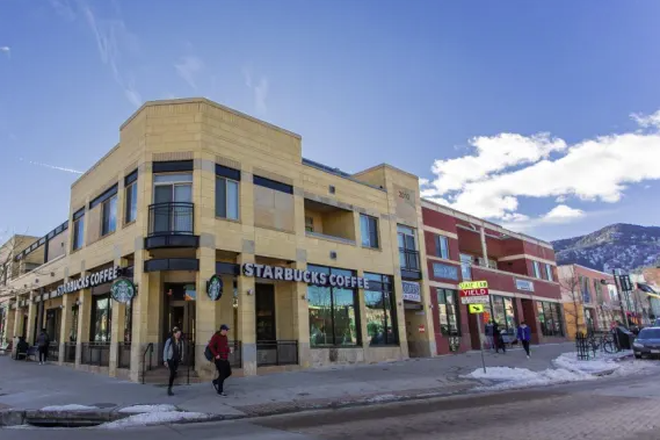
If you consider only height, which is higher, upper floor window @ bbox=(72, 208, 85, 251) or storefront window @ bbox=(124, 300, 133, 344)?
upper floor window @ bbox=(72, 208, 85, 251)

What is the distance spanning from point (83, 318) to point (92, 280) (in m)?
2.46

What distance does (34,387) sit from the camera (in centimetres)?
1548

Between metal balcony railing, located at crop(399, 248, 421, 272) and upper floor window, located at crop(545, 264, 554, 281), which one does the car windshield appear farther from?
upper floor window, located at crop(545, 264, 554, 281)

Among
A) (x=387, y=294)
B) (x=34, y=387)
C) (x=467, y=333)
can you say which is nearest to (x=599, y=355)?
(x=467, y=333)

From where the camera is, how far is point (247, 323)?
18344mm

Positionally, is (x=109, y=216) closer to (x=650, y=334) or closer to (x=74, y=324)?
(x=74, y=324)

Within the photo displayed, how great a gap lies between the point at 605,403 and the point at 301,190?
14398mm

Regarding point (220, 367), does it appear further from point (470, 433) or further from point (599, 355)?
point (599, 355)

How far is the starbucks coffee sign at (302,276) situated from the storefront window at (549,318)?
74.3ft

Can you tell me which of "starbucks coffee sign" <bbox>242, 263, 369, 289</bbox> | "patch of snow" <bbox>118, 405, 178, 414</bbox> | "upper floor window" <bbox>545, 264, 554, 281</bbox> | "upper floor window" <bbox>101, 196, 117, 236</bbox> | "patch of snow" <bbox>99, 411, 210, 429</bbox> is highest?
"upper floor window" <bbox>101, 196, 117, 236</bbox>

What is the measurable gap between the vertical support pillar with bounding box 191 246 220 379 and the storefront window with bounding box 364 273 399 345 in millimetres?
8982

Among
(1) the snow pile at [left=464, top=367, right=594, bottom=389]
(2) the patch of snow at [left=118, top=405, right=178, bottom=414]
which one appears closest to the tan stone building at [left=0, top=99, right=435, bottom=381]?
(2) the patch of snow at [left=118, top=405, right=178, bottom=414]

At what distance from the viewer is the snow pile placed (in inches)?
645

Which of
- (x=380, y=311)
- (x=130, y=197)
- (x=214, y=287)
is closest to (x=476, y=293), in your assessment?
(x=380, y=311)
